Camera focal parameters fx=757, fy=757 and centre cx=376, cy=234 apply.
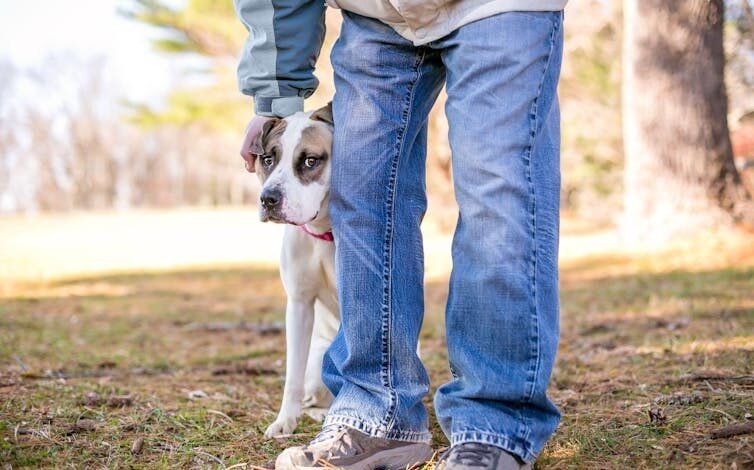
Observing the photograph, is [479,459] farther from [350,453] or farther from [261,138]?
[261,138]

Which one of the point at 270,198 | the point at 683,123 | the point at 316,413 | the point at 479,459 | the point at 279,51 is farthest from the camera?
the point at 683,123

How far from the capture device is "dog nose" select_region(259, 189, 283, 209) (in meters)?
2.50

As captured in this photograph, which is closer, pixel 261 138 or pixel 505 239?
pixel 505 239

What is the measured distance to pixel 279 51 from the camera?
7.70 ft

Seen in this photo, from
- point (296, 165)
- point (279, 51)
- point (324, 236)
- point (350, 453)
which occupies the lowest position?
point (350, 453)

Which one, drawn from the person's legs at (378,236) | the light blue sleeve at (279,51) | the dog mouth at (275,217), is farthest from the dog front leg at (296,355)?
the light blue sleeve at (279,51)

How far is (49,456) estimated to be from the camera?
214 centimetres

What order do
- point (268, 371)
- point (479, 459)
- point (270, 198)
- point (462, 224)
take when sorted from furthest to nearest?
1. point (268, 371)
2. point (270, 198)
3. point (462, 224)
4. point (479, 459)

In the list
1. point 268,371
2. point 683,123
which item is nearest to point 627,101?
point 683,123

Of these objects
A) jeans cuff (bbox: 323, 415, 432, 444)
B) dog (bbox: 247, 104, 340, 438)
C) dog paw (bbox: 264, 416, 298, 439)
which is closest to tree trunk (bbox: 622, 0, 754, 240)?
dog (bbox: 247, 104, 340, 438)

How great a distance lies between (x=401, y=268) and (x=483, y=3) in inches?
29.5

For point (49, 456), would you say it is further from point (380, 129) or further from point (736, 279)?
point (736, 279)

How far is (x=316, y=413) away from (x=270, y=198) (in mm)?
852

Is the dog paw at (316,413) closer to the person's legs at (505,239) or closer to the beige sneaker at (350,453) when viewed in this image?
the beige sneaker at (350,453)
